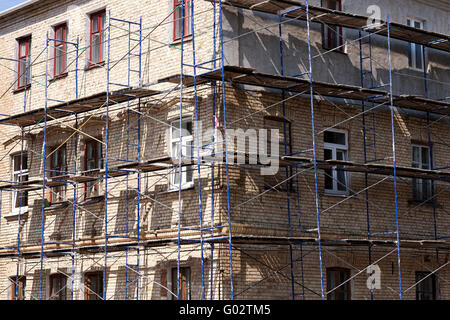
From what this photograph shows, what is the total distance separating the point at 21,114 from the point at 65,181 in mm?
2510

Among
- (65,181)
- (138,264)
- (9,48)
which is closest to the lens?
(138,264)

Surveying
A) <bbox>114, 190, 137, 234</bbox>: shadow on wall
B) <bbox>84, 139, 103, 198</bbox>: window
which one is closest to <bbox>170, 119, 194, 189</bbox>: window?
<bbox>114, 190, 137, 234</bbox>: shadow on wall

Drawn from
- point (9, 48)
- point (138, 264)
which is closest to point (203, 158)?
point (138, 264)

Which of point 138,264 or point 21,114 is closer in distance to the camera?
point 138,264

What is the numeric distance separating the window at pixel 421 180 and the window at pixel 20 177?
35.2 ft

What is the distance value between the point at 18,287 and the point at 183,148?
681cm

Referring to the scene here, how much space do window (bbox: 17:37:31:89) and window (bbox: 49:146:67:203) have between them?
9.43 ft

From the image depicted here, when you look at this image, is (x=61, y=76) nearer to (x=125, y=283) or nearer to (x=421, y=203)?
(x=125, y=283)

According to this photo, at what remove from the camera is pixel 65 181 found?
21.3m

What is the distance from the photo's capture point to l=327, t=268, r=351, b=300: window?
65.6 feet
